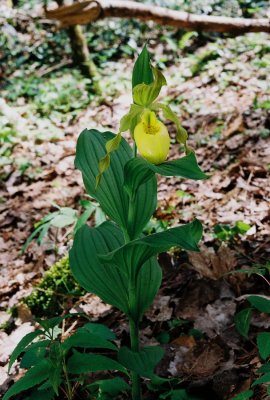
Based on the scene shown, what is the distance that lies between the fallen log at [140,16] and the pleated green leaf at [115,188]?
9.58ft

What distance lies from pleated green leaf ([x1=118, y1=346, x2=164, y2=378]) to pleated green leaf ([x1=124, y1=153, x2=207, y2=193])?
52 cm

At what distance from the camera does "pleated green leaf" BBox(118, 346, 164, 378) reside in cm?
139

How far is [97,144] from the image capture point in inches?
61.2

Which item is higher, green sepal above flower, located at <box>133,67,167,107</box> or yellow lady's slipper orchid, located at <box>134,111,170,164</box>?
green sepal above flower, located at <box>133,67,167,107</box>

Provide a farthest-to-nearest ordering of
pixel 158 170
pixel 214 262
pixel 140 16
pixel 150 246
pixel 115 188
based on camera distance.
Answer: pixel 140 16
pixel 214 262
pixel 115 188
pixel 150 246
pixel 158 170

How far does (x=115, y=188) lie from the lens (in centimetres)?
152

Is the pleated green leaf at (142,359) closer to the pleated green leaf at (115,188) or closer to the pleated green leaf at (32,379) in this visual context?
the pleated green leaf at (32,379)

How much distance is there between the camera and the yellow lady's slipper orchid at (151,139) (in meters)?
1.32

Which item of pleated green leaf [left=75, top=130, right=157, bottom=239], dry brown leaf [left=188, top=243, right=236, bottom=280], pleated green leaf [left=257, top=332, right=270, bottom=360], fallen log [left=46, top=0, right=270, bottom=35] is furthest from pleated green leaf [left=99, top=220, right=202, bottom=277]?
fallen log [left=46, top=0, right=270, bottom=35]

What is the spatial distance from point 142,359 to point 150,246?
0.37 metres

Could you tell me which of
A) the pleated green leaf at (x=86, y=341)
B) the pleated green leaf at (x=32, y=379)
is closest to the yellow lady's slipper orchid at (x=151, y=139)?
the pleated green leaf at (x=86, y=341)

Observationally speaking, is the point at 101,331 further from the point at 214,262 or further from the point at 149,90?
the point at 149,90

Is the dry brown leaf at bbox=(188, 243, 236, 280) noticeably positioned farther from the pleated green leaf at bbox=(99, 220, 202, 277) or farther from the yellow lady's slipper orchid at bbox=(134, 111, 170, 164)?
the yellow lady's slipper orchid at bbox=(134, 111, 170, 164)

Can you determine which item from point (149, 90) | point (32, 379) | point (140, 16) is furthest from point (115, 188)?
point (140, 16)
